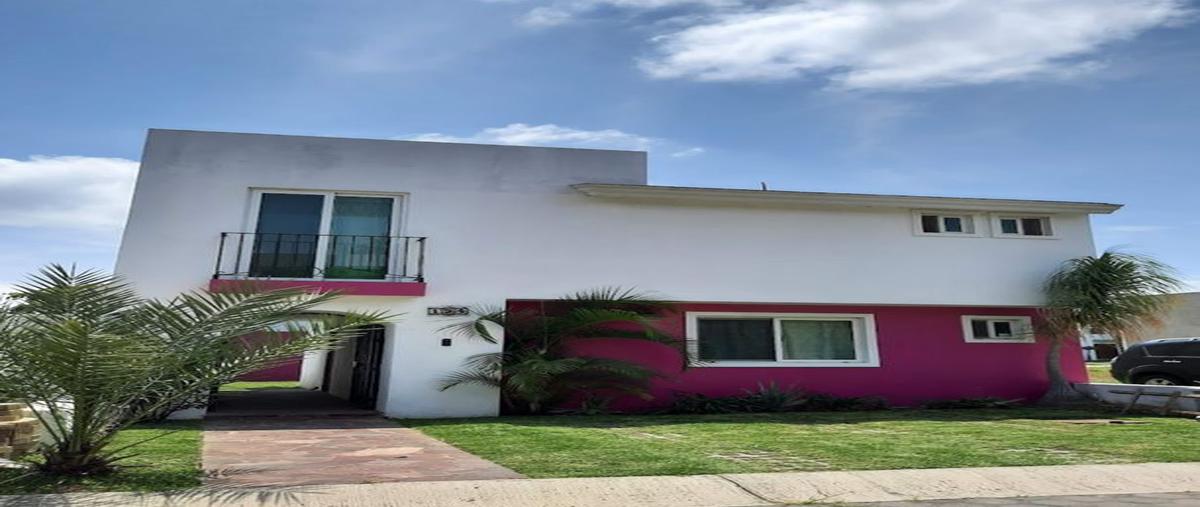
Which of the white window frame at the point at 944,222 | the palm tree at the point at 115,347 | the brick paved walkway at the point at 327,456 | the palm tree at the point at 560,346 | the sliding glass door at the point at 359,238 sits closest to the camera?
the palm tree at the point at 115,347

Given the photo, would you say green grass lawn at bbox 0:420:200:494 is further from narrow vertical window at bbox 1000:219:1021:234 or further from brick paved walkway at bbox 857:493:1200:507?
narrow vertical window at bbox 1000:219:1021:234

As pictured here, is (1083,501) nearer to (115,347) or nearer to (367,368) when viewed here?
(115,347)

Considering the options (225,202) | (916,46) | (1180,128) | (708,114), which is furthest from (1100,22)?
(225,202)

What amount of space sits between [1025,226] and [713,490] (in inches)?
423

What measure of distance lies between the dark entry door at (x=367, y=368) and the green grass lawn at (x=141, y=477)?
497cm

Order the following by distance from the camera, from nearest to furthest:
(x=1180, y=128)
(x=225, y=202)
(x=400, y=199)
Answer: (x=1180, y=128) → (x=225, y=202) → (x=400, y=199)

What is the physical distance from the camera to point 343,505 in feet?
12.8

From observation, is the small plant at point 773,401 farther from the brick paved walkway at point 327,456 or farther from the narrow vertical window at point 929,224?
the brick paved walkway at point 327,456

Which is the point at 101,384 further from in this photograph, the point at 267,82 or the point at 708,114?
the point at 708,114

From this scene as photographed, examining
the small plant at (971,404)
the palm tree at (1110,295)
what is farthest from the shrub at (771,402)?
the palm tree at (1110,295)

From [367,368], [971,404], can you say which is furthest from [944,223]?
[367,368]

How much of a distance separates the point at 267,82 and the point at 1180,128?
12841 millimetres

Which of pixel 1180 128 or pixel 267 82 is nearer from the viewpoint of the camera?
pixel 267 82

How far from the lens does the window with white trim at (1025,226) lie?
1200 centimetres
